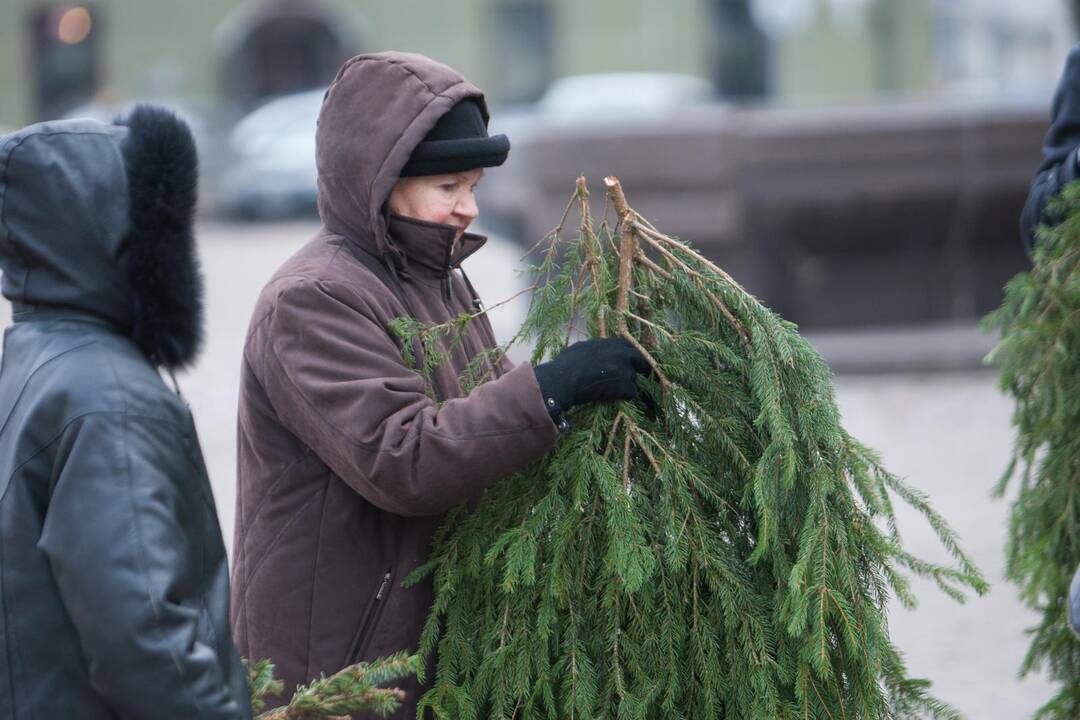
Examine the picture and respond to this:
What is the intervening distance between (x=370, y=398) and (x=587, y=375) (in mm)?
365

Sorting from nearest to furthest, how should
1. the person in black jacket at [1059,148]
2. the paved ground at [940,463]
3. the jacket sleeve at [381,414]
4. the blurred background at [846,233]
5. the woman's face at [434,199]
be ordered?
the jacket sleeve at [381,414]
the woman's face at [434,199]
the person in black jacket at [1059,148]
the paved ground at [940,463]
the blurred background at [846,233]

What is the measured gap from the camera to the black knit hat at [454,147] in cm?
264

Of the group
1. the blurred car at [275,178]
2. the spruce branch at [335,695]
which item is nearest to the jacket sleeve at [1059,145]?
the spruce branch at [335,695]

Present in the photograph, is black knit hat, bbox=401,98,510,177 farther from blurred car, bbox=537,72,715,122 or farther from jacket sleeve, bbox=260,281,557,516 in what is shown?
blurred car, bbox=537,72,715,122

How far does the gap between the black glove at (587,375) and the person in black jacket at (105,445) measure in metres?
0.59

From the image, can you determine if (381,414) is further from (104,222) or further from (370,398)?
(104,222)

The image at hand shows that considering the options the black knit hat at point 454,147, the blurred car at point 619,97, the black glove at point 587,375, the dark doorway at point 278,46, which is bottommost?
the blurred car at point 619,97

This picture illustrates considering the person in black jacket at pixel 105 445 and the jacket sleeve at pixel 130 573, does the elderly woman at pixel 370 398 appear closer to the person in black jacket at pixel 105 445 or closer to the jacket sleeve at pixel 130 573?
the person in black jacket at pixel 105 445

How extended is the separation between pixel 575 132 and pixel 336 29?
81.6ft

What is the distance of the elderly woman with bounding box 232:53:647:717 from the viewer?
245 cm

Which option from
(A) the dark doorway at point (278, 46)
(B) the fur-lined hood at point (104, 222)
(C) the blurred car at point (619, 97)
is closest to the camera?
(B) the fur-lined hood at point (104, 222)

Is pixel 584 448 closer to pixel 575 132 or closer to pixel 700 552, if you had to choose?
pixel 700 552

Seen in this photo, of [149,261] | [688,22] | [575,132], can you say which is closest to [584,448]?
[149,261]

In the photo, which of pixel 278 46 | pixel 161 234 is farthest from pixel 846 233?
pixel 278 46
